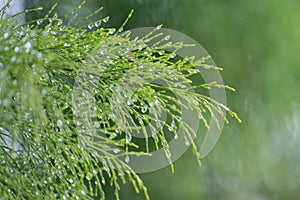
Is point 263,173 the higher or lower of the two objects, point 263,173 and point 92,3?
the lower

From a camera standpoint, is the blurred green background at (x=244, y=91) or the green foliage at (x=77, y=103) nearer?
the green foliage at (x=77, y=103)

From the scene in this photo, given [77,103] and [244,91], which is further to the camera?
[244,91]

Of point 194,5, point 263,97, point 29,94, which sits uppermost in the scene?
point 194,5

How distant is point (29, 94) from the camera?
0.43 m

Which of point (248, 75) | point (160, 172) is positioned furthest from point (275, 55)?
point (160, 172)

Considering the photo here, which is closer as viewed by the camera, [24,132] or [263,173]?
[24,132]

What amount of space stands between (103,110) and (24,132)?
0.34 feet

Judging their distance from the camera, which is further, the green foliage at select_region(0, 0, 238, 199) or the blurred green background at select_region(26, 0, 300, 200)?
the blurred green background at select_region(26, 0, 300, 200)

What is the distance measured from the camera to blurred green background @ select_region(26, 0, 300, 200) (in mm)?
1082

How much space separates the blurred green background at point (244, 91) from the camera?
3.55ft

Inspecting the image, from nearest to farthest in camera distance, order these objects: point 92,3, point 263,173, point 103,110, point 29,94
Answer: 1. point 29,94
2. point 103,110
3. point 92,3
4. point 263,173

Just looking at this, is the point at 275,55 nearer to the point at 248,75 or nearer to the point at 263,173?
the point at 248,75

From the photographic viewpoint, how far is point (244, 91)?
1108 millimetres

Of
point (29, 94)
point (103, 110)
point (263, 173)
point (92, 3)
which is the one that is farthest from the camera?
point (263, 173)
